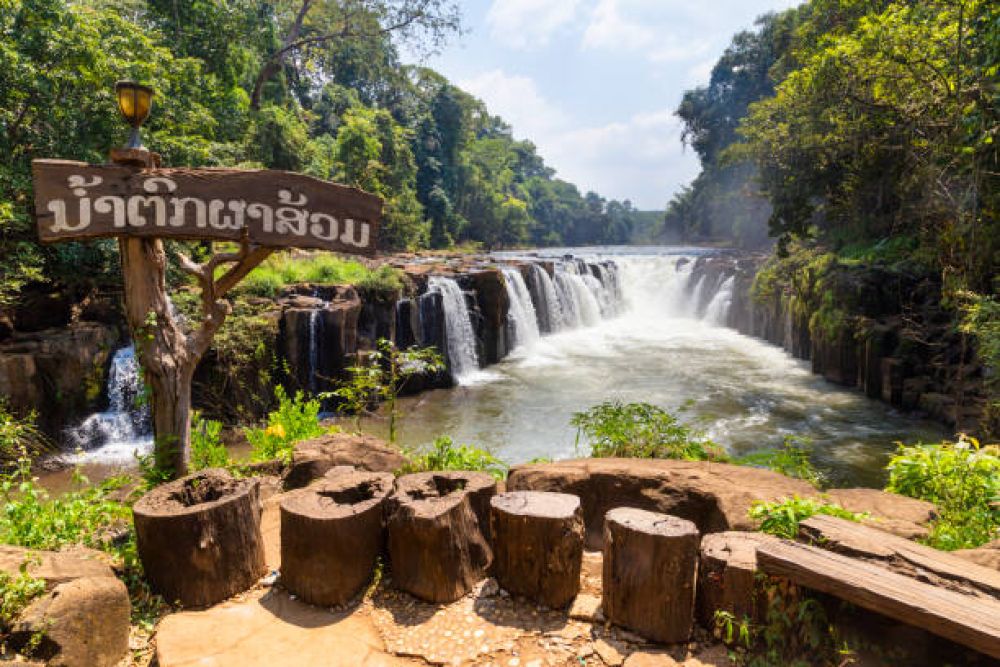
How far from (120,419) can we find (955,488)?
10.3m

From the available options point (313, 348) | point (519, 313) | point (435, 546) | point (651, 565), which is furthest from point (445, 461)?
point (519, 313)

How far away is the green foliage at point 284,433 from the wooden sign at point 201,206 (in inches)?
89.1

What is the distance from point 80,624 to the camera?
2.07 m

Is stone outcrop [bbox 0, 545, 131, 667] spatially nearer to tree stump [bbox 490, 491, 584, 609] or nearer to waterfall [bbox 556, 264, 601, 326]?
tree stump [bbox 490, 491, 584, 609]

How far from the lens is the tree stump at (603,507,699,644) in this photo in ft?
7.64

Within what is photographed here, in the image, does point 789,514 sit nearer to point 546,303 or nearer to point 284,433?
point 284,433

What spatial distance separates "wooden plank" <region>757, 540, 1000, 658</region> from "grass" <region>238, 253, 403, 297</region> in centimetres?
1016

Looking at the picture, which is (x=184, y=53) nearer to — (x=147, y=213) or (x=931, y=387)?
(x=147, y=213)

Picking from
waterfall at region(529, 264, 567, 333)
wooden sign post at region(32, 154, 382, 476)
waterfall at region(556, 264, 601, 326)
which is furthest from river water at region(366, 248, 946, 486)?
wooden sign post at region(32, 154, 382, 476)

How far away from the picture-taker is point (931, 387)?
9586mm

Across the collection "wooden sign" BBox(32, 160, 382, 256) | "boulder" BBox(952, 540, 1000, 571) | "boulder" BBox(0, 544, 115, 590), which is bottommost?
"boulder" BBox(0, 544, 115, 590)

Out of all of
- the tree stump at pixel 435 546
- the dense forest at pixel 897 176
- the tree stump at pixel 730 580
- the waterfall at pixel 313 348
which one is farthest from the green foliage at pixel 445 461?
the waterfall at pixel 313 348

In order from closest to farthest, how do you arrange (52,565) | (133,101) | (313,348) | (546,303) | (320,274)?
(52,565)
(133,101)
(313,348)
(320,274)
(546,303)

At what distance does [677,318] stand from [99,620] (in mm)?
22463
